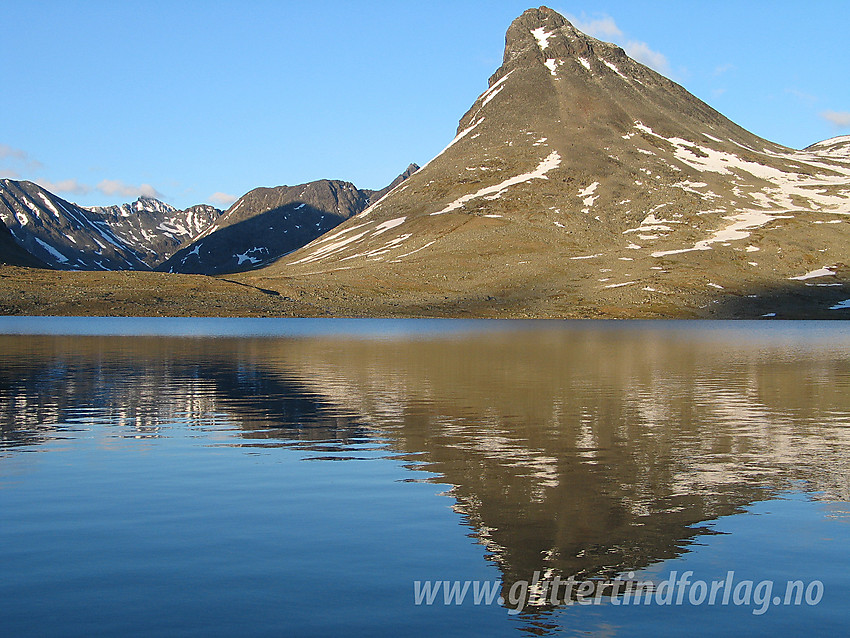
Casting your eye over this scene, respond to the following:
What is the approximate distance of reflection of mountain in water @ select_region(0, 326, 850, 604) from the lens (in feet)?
65.0

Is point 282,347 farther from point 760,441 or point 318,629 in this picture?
point 318,629

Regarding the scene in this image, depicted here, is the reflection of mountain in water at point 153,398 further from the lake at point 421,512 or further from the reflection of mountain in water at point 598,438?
the reflection of mountain in water at point 598,438

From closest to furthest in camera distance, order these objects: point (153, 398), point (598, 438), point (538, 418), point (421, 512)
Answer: point (421, 512) < point (598, 438) < point (538, 418) < point (153, 398)

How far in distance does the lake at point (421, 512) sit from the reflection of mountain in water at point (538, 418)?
0.47 ft

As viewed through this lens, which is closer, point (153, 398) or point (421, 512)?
point (421, 512)

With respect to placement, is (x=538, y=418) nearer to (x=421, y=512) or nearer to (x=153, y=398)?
(x=421, y=512)

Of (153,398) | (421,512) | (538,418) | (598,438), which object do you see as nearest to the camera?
(421,512)

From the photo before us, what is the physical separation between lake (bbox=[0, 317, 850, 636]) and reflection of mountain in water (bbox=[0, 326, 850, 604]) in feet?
0.47

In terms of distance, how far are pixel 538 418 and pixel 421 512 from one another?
17.3 m

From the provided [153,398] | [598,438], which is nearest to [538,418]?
[598,438]

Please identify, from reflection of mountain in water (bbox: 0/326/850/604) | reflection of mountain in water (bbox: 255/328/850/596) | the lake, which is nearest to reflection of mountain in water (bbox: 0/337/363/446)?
reflection of mountain in water (bbox: 0/326/850/604)

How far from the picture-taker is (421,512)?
2036 cm

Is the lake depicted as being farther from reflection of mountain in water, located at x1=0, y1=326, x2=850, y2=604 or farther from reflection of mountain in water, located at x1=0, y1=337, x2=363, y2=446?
reflection of mountain in water, located at x1=0, y1=337, x2=363, y2=446

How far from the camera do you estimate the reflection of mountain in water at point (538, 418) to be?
19812mm
